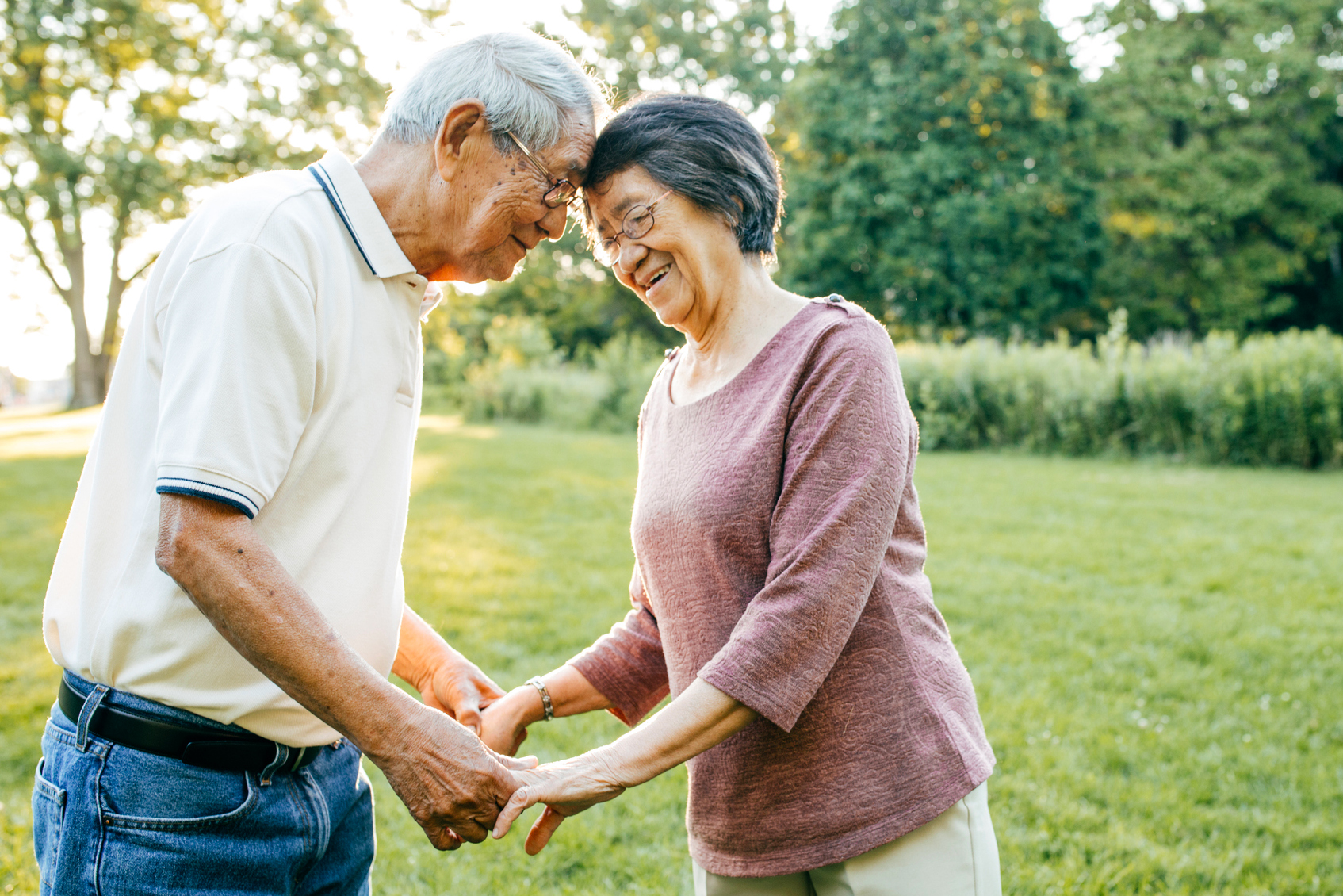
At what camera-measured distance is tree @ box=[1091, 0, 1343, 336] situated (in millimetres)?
27188

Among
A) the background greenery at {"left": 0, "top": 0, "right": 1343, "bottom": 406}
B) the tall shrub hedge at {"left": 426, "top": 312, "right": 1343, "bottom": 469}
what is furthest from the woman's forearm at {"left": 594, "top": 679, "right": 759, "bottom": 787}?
the background greenery at {"left": 0, "top": 0, "right": 1343, "bottom": 406}

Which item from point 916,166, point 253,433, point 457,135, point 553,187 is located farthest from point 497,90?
point 916,166

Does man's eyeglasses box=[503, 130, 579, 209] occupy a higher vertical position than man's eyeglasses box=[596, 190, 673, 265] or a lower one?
higher

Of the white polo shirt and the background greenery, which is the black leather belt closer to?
the white polo shirt

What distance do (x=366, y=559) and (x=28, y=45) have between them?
17.6 m

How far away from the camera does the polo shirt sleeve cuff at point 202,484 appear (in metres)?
1.33

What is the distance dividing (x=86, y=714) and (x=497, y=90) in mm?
1275

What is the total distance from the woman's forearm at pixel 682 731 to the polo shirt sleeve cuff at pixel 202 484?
0.75 metres

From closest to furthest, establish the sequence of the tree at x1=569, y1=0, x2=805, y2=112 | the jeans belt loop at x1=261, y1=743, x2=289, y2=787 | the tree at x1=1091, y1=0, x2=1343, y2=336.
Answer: the jeans belt loop at x1=261, y1=743, x2=289, y2=787 < the tree at x1=1091, y1=0, x2=1343, y2=336 < the tree at x1=569, y1=0, x2=805, y2=112

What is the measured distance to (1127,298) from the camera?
97.7 ft

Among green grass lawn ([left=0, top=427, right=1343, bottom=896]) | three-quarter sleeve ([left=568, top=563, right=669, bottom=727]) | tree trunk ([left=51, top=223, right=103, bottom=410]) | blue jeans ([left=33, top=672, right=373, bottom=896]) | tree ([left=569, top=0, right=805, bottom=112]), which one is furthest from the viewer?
tree ([left=569, top=0, right=805, bottom=112])

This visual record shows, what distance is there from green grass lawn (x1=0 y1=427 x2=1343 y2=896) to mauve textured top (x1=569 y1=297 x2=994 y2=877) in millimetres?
1687

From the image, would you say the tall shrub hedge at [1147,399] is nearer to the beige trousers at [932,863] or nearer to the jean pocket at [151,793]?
the beige trousers at [932,863]

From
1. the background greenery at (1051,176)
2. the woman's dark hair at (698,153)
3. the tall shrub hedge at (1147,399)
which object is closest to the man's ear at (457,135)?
the woman's dark hair at (698,153)
